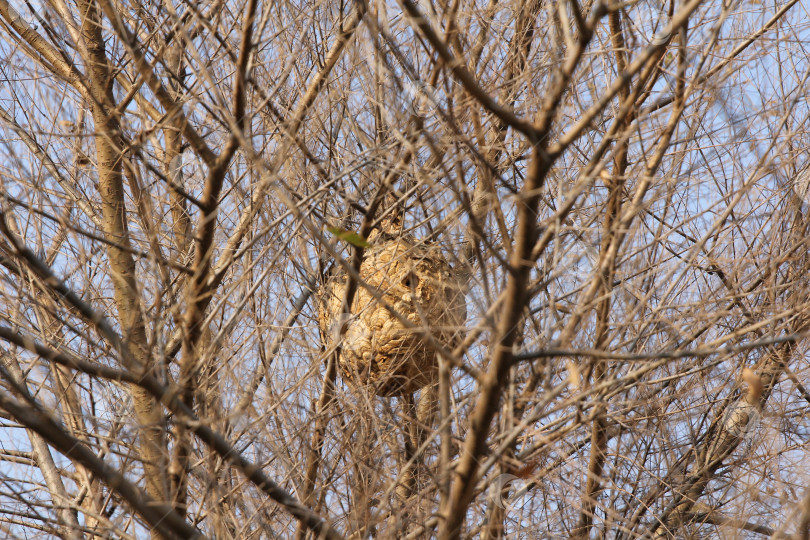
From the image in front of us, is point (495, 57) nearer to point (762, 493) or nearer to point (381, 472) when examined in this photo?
point (381, 472)

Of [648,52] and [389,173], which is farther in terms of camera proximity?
[389,173]

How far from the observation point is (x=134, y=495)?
2.40 m

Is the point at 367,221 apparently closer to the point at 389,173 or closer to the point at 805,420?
the point at 389,173

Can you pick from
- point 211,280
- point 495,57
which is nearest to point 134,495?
point 211,280

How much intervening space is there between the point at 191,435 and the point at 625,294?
1734mm

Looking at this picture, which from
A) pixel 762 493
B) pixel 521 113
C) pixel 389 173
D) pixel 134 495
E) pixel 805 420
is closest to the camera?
pixel 134 495

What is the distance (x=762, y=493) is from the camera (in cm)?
342

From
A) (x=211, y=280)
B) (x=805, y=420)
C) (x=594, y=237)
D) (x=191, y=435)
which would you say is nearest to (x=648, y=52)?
(x=594, y=237)

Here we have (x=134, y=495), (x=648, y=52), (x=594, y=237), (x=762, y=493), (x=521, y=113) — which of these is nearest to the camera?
(x=648, y=52)

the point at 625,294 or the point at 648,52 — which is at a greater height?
the point at 625,294

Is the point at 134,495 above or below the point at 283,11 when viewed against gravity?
below

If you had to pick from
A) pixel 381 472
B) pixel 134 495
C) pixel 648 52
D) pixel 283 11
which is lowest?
pixel 134 495

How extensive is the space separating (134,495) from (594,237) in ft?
5.46

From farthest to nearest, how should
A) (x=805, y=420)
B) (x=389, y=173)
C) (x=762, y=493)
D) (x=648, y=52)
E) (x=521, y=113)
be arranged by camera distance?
(x=805, y=420) < (x=762, y=493) < (x=389, y=173) < (x=521, y=113) < (x=648, y=52)
